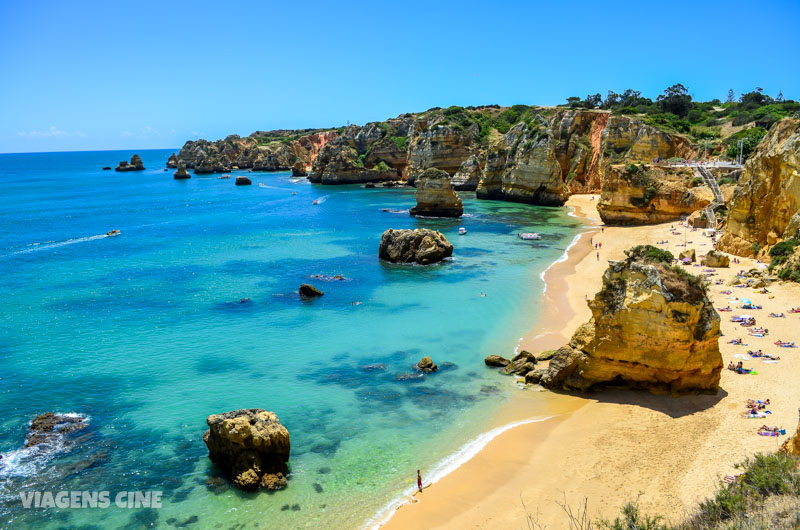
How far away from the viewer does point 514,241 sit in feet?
168

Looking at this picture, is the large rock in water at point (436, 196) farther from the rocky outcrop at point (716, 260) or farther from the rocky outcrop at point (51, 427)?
the rocky outcrop at point (51, 427)

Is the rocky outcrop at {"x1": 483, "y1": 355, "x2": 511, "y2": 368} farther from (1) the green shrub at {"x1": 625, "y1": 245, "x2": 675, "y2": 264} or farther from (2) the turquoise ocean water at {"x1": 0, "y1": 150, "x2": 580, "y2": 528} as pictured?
(1) the green shrub at {"x1": 625, "y1": 245, "x2": 675, "y2": 264}

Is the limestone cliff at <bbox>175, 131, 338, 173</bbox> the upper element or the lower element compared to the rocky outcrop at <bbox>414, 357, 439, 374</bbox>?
upper

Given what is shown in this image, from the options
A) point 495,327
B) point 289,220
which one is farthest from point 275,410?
point 289,220

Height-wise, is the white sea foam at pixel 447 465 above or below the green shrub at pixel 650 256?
below

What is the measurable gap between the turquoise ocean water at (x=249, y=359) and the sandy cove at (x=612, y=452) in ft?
4.25

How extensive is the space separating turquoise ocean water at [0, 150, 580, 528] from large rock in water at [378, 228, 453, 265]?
1.33 metres

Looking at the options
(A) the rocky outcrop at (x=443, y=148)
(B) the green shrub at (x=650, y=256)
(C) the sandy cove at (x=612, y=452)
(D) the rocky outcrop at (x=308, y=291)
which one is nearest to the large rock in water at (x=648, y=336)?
(B) the green shrub at (x=650, y=256)

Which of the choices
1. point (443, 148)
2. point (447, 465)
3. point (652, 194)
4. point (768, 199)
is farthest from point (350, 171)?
point (447, 465)

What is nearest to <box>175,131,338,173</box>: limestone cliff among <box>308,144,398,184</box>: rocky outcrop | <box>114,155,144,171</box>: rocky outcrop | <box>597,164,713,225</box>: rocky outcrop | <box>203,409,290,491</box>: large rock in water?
<box>114,155,144,171</box>: rocky outcrop

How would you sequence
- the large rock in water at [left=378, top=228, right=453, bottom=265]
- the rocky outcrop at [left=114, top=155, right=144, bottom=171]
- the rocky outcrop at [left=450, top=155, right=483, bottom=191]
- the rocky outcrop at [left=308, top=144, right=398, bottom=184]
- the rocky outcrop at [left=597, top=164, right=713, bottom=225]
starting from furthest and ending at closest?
the rocky outcrop at [left=114, top=155, right=144, bottom=171] < the rocky outcrop at [left=308, top=144, right=398, bottom=184] < the rocky outcrop at [left=450, top=155, right=483, bottom=191] < the rocky outcrop at [left=597, top=164, right=713, bottom=225] < the large rock in water at [left=378, top=228, right=453, bottom=265]

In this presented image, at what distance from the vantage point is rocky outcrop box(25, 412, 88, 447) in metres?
17.9

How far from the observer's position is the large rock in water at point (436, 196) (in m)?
62.1

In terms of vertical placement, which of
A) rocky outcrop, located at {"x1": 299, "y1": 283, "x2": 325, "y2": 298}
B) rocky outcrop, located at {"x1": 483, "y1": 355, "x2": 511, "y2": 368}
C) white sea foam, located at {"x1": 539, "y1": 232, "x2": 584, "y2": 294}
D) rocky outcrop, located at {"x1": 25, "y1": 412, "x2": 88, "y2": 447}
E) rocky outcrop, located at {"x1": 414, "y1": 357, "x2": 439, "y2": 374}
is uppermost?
white sea foam, located at {"x1": 539, "y1": 232, "x2": 584, "y2": 294}
